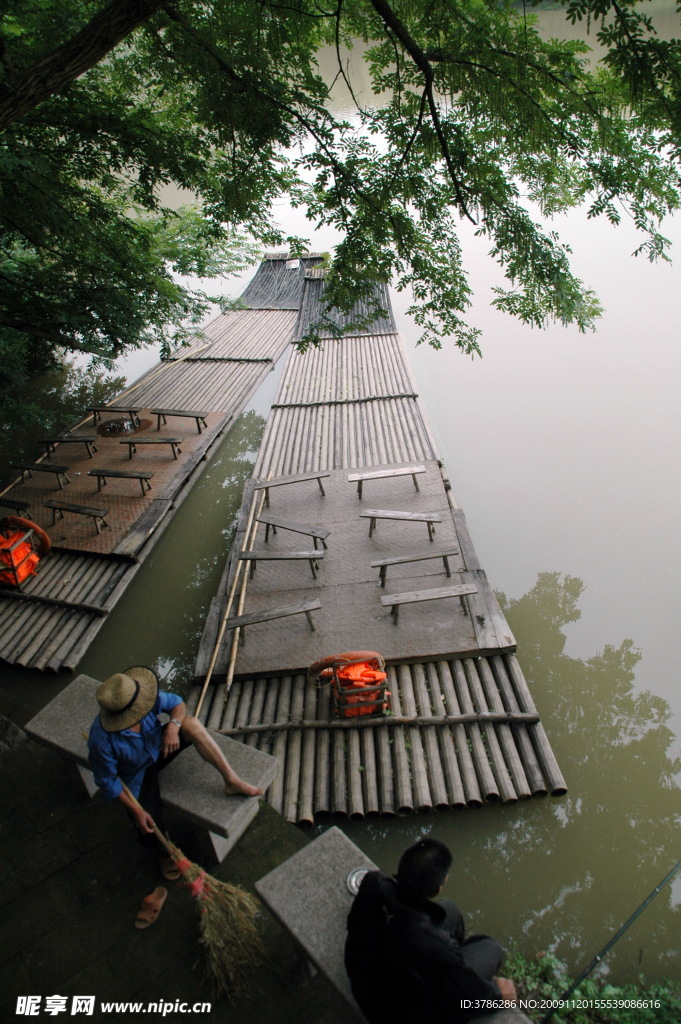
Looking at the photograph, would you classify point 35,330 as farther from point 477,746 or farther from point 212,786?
point 477,746

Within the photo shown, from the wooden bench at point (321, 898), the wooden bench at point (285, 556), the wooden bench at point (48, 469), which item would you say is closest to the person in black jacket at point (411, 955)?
the wooden bench at point (321, 898)

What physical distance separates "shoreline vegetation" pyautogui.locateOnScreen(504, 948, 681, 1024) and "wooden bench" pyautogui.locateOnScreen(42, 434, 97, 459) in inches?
347

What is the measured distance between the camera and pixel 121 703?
10.3 ft

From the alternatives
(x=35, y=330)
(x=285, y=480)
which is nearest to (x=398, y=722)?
(x=285, y=480)

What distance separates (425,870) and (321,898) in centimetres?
74

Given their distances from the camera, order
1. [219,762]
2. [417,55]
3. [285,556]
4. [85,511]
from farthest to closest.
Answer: [85,511], [285,556], [417,55], [219,762]

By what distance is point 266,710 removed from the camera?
5.25m

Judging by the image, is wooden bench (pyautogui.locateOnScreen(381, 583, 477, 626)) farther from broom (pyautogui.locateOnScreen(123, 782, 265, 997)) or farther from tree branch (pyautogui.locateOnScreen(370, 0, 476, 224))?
tree branch (pyautogui.locateOnScreen(370, 0, 476, 224))

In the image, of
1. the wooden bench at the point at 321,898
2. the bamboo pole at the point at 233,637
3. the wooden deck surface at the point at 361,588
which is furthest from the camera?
the wooden deck surface at the point at 361,588

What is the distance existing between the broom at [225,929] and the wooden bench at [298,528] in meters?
4.14

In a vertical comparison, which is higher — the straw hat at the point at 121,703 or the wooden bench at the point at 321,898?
the straw hat at the point at 121,703

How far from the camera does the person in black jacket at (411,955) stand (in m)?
2.33

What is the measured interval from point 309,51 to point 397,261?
2.06 metres

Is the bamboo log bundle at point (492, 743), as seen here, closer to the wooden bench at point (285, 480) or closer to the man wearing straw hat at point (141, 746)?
the man wearing straw hat at point (141, 746)
